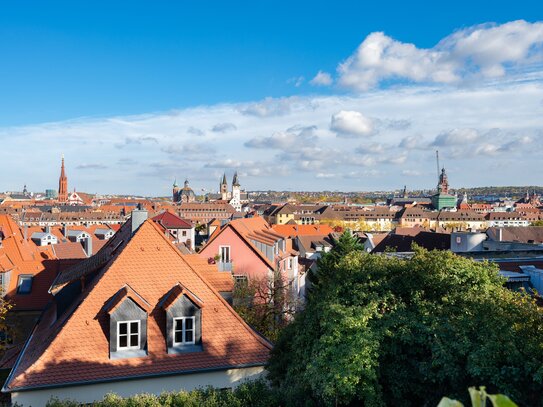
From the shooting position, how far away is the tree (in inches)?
405

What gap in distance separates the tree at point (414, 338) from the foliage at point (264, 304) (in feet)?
43.0

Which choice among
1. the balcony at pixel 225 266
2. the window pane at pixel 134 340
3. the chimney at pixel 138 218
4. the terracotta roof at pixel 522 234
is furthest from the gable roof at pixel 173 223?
the window pane at pixel 134 340

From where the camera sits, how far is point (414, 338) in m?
11.4

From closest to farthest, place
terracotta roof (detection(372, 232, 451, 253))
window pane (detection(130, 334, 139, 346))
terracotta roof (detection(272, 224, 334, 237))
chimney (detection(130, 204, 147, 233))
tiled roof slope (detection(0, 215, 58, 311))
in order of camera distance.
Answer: window pane (detection(130, 334, 139, 346)) < chimney (detection(130, 204, 147, 233)) < tiled roof slope (detection(0, 215, 58, 311)) < terracotta roof (detection(372, 232, 451, 253)) < terracotta roof (detection(272, 224, 334, 237))

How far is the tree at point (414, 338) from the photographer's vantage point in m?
10.3

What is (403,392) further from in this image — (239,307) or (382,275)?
(239,307)

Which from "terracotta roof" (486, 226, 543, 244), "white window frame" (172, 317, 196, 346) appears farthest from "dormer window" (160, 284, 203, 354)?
"terracotta roof" (486, 226, 543, 244)

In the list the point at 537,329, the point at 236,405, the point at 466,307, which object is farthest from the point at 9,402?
the point at 537,329

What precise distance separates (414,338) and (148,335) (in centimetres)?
750

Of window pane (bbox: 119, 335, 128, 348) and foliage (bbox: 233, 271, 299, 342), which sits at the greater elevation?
window pane (bbox: 119, 335, 128, 348)

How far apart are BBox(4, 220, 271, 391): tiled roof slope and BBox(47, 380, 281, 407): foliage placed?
1.79 m

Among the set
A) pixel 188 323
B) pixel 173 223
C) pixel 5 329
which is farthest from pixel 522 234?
pixel 5 329

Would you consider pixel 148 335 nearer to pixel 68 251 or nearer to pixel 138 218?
pixel 138 218

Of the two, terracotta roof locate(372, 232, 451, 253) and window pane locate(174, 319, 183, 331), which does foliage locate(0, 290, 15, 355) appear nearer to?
window pane locate(174, 319, 183, 331)
